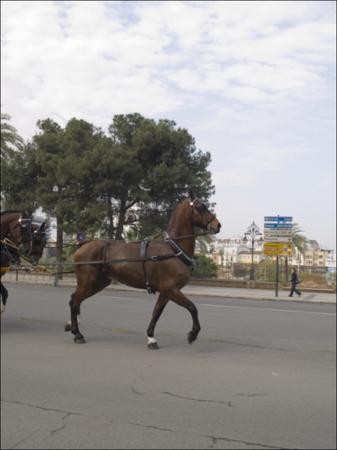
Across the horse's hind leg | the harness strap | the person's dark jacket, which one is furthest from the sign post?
the horse's hind leg

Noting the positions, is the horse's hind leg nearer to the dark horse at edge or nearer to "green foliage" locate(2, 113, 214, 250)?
the dark horse at edge

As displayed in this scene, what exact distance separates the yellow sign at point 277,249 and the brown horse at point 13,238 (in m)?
1.34

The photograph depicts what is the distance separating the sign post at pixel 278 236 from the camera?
106 inches

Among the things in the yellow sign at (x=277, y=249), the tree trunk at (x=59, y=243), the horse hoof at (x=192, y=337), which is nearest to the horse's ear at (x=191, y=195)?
the horse hoof at (x=192, y=337)

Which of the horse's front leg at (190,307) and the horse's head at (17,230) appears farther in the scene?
the horse's head at (17,230)

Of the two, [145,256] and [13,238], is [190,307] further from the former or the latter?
[13,238]

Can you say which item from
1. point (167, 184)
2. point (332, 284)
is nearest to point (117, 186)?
Answer: point (167, 184)

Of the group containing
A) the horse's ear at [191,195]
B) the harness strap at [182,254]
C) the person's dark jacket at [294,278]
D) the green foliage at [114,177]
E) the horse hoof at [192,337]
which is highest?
the green foliage at [114,177]

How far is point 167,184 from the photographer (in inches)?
116

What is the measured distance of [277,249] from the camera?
302 cm

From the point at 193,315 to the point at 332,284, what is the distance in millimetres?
1931

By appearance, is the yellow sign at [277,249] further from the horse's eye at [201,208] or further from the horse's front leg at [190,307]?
the horse's eye at [201,208]

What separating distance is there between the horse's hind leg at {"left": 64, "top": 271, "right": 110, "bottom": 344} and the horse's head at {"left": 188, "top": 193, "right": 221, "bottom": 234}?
486 millimetres

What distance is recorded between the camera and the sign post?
2.69 metres
